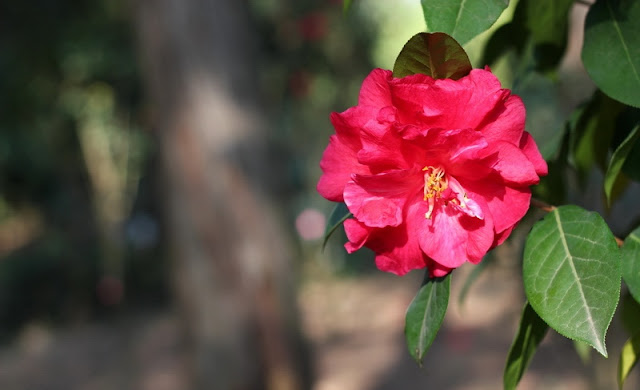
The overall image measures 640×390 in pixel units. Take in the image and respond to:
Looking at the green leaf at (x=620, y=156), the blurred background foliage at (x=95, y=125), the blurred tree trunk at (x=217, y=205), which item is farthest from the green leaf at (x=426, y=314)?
the blurred background foliage at (x=95, y=125)

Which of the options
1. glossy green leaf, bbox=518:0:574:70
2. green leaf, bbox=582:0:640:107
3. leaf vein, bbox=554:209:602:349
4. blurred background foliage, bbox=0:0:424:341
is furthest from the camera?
blurred background foliage, bbox=0:0:424:341

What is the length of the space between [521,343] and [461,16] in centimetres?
38

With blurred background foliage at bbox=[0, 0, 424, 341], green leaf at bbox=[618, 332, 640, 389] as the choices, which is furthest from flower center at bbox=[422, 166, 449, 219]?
blurred background foliage at bbox=[0, 0, 424, 341]

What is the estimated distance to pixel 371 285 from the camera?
1048 cm

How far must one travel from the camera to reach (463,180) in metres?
0.76

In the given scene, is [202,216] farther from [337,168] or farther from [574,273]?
[574,273]

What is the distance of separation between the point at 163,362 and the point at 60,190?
3.80 meters

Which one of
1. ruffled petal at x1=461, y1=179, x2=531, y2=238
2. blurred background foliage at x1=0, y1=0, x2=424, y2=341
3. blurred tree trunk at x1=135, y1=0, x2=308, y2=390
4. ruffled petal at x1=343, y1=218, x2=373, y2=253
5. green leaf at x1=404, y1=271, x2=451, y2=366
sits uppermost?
ruffled petal at x1=461, y1=179, x2=531, y2=238

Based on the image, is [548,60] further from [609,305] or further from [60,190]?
[60,190]

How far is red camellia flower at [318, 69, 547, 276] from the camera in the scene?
2.32 feet

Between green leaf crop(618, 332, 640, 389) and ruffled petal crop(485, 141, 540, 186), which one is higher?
ruffled petal crop(485, 141, 540, 186)

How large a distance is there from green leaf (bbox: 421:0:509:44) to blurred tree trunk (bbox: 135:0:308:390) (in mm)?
2996

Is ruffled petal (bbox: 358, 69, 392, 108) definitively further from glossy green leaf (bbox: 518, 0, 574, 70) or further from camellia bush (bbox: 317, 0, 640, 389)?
glossy green leaf (bbox: 518, 0, 574, 70)

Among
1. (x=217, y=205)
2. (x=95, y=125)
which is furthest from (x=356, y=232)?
(x=95, y=125)
